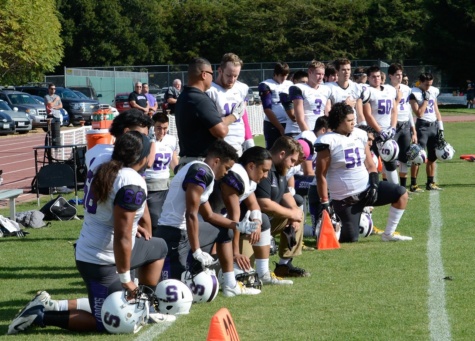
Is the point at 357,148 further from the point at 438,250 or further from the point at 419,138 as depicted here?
the point at 419,138

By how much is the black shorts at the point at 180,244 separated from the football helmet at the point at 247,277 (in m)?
0.41

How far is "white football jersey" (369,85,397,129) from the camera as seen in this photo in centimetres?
1358

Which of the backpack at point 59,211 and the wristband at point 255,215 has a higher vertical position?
the wristband at point 255,215

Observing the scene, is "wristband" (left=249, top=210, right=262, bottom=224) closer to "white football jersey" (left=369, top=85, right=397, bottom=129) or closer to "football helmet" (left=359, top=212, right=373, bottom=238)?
"football helmet" (left=359, top=212, right=373, bottom=238)

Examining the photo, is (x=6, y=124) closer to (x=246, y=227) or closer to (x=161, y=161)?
(x=161, y=161)

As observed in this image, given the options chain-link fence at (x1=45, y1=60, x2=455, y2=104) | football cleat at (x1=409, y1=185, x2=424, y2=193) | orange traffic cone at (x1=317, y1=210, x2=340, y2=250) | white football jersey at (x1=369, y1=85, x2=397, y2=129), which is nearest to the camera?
orange traffic cone at (x1=317, y1=210, x2=340, y2=250)

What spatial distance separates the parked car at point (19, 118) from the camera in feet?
113

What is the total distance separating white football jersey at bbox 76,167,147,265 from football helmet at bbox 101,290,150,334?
30cm

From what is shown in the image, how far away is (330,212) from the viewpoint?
9.92 meters

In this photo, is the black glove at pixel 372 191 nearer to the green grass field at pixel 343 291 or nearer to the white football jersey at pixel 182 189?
the green grass field at pixel 343 291

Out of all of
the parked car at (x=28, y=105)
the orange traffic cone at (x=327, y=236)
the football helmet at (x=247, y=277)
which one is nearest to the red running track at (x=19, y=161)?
the parked car at (x=28, y=105)

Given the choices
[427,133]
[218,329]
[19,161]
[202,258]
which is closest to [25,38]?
[19,161]

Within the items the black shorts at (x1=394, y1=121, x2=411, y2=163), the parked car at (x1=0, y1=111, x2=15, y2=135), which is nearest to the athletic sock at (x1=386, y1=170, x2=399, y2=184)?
the black shorts at (x1=394, y1=121, x2=411, y2=163)

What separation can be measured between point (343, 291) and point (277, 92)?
5.59 metres
